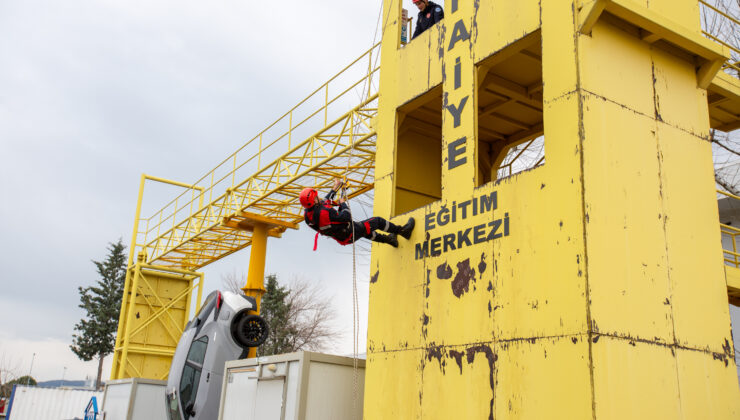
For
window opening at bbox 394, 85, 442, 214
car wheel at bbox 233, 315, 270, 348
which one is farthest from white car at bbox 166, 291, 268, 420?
window opening at bbox 394, 85, 442, 214

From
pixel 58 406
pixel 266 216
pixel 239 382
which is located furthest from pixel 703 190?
pixel 58 406

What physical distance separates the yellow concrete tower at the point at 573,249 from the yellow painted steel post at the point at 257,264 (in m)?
12.9

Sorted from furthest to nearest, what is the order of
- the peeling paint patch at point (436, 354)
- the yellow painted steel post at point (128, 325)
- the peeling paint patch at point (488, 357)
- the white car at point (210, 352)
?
the yellow painted steel post at point (128, 325)
the white car at point (210, 352)
the peeling paint patch at point (436, 354)
the peeling paint patch at point (488, 357)

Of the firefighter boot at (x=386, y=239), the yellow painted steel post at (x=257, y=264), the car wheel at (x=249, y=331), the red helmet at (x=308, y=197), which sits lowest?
the car wheel at (x=249, y=331)

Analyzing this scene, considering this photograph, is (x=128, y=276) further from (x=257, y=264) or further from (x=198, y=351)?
(x=198, y=351)

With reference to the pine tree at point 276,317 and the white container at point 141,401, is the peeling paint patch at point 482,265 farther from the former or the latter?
the pine tree at point 276,317

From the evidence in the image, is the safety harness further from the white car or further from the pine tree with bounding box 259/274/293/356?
the pine tree with bounding box 259/274/293/356

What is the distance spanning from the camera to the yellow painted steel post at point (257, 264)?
21.0 meters

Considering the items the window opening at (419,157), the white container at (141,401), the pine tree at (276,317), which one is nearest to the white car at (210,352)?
the white container at (141,401)

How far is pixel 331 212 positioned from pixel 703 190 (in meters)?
4.57

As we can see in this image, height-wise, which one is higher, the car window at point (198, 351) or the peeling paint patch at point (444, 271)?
the peeling paint patch at point (444, 271)

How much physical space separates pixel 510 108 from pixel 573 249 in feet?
16.5

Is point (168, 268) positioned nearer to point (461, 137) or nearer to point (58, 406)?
point (58, 406)

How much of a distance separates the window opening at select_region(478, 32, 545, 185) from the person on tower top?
1154 mm
